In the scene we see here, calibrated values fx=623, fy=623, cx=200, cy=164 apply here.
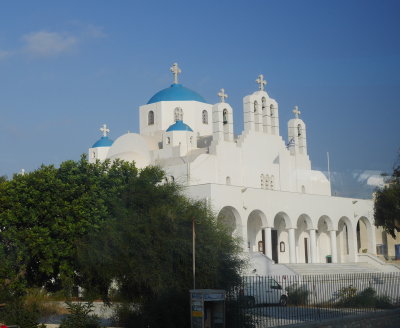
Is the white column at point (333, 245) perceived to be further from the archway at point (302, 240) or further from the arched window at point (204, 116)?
the arched window at point (204, 116)

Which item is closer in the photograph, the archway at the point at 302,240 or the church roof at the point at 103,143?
the archway at the point at 302,240

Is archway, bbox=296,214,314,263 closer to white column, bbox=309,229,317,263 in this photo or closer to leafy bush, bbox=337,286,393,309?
white column, bbox=309,229,317,263

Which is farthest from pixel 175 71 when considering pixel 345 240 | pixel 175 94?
pixel 345 240

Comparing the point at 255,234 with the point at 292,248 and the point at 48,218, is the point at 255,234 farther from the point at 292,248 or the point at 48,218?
the point at 48,218

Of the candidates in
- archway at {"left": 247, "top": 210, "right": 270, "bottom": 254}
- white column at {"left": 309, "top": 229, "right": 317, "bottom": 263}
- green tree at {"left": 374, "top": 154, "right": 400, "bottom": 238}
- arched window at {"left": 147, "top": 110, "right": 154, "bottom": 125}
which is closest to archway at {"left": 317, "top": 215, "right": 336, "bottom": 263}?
white column at {"left": 309, "top": 229, "right": 317, "bottom": 263}

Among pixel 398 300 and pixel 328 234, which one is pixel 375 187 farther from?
pixel 398 300

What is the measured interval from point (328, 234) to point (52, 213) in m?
25.4

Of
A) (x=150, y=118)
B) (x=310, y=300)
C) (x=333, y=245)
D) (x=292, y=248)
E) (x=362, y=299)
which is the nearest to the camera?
(x=310, y=300)

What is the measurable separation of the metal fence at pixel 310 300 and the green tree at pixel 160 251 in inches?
60.5

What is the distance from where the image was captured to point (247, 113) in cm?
4309

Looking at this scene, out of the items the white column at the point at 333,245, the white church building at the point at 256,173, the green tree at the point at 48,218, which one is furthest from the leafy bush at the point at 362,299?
the white column at the point at 333,245

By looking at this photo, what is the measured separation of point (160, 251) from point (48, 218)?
7572mm

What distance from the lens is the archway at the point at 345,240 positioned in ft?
151

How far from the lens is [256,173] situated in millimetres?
43250
